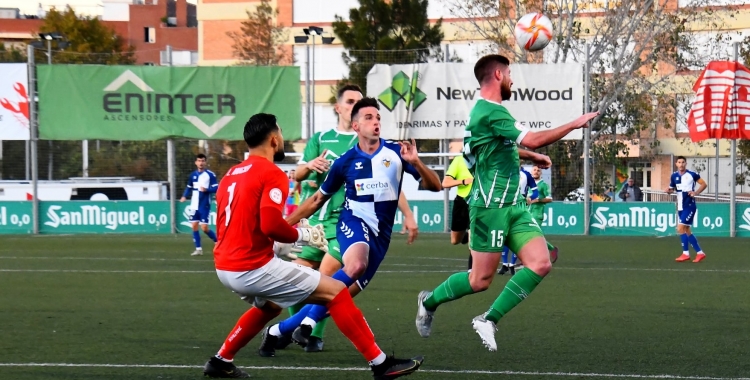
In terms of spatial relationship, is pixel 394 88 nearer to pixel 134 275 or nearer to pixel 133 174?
pixel 133 174

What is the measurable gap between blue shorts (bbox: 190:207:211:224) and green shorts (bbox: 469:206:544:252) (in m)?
14.6

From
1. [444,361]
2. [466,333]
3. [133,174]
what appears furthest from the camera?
[133,174]

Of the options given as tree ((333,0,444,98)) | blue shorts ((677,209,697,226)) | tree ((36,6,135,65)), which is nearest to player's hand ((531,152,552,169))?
blue shorts ((677,209,697,226))

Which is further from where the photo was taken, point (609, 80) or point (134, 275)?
point (609, 80)

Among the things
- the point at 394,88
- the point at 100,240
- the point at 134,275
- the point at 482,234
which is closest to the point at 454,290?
the point at 482,234

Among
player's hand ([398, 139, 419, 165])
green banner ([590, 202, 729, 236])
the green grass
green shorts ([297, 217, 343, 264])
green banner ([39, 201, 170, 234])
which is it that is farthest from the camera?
green banner ([39, 201, 170, 234])

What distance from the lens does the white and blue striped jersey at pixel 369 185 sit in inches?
332

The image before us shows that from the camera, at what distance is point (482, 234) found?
824 cm

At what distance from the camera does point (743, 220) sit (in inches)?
1141

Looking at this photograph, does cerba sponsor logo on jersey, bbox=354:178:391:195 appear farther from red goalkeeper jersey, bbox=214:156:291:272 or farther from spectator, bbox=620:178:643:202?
spectator, bbox=620:178:643:202

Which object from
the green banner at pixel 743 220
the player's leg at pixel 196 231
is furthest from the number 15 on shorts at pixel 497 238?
the green banner at pixel 743 220

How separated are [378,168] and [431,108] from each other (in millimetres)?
21760

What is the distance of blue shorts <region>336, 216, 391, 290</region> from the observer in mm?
8352

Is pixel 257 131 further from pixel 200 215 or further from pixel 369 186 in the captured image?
pixel 200 215
